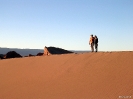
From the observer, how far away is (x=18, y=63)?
1706 centimetres

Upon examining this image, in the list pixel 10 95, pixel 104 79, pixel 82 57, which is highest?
pixel 82 57

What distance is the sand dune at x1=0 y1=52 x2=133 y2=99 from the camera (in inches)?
344

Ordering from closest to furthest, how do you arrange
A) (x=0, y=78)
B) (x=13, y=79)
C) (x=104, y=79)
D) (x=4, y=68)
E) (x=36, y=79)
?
(x=104, y=79), (x=36, y=79), (x=13, y=79), (x=0, y=78), (x=4, y=68)

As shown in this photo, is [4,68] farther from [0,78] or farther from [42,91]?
[42,91]

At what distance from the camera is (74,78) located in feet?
35.4

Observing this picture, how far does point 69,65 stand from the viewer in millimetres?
13008

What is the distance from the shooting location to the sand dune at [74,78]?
8.73 metres

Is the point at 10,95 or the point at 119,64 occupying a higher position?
the point at 119,64

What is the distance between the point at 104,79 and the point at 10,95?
13.4 feet

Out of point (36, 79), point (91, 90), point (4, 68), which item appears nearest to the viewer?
point (91, 90)

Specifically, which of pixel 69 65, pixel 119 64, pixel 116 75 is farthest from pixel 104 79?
pixel 69 65

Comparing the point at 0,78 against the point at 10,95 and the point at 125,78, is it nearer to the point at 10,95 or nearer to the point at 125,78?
the point at 10,95

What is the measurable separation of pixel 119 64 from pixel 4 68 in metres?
9.03

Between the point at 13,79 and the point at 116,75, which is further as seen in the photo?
the point at 13,79
